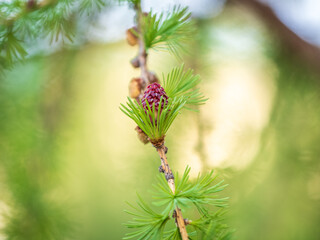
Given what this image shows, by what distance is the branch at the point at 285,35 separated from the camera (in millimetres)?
621

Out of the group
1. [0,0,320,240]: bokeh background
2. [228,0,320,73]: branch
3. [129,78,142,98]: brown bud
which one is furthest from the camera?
[228,0,320,73]: branch

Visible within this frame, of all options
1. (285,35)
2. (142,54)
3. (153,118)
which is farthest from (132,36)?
(285,35)

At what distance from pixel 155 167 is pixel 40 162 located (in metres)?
0.21

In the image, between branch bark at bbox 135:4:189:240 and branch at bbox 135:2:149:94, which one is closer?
branch bark at bbox 135:4:189:240

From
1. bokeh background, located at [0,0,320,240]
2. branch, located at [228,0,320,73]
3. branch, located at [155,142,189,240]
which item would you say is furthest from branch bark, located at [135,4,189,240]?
branch, located at [228,0,320,73]

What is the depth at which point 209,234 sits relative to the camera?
0.19 metres

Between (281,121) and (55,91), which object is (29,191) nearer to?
(55,91)

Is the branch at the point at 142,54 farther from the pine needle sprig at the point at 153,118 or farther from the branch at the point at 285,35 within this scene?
the branch at the point at 285,35

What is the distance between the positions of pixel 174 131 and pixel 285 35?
330 mm

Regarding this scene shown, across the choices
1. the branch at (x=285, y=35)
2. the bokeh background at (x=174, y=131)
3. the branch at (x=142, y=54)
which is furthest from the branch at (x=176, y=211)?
the branch at (x=285, y=35)

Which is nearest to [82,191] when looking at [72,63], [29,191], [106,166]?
[106,166]

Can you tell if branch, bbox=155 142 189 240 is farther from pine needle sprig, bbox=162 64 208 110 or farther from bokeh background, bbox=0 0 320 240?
bokeh background, bbox=0 0 320 240

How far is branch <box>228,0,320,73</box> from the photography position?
2.04 ft

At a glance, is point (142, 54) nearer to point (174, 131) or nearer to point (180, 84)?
point (180, 84)
